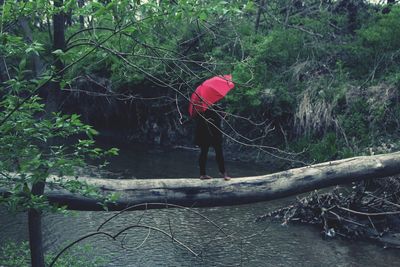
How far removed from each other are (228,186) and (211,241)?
2606 mm

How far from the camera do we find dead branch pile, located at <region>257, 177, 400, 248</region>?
9.80 metres

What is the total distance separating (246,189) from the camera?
7.22 meters

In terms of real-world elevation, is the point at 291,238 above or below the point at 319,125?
below

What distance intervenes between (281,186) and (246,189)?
53 cm

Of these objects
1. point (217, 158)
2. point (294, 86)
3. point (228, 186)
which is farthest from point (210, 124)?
point (294, 86)

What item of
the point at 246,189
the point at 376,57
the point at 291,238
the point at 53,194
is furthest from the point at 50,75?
the point at 376,57

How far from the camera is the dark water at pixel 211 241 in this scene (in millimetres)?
8602

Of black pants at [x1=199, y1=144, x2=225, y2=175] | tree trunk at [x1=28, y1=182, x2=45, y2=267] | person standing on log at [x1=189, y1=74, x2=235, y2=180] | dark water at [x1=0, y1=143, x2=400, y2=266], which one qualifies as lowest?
dark water at [x1=0, y1=143, x2=400, y2=266]

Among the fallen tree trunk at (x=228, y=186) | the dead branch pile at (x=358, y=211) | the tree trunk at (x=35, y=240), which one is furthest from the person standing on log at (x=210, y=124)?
the dead branch pile at (x=358, y=211)

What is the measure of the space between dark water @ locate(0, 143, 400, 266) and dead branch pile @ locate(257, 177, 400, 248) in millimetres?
298

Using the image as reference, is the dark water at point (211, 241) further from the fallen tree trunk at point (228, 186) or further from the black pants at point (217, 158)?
the black pants at point (217, 158)

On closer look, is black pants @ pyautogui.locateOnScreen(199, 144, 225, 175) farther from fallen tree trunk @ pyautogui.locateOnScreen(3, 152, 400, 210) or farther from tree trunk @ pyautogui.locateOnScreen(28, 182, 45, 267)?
tree trunk @ pyautogui.locateOnScreen(28, 182, 45, 267)

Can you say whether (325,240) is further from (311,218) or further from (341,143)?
(341,143)

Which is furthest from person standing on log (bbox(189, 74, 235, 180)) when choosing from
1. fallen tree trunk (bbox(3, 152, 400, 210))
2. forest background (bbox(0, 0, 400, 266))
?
forest background (bbox(0, 0, 400, 266))
